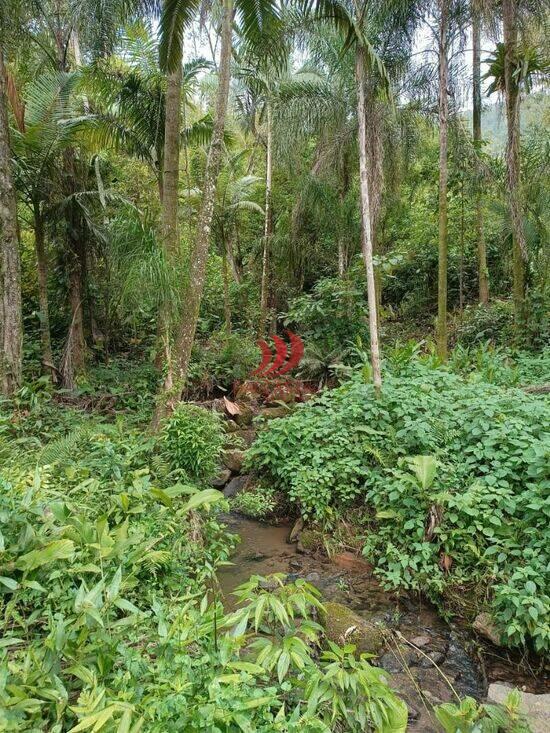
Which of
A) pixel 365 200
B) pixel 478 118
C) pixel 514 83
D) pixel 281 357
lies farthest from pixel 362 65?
pixel 478 118

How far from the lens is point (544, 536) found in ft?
11.1

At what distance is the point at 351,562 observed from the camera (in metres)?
4.36

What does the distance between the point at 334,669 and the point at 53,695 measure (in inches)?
44.4

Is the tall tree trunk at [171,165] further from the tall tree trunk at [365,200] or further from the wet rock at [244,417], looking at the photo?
the tall tree trunk at [365,200]

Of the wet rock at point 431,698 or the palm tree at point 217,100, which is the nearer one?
the wet rock at point 431,698

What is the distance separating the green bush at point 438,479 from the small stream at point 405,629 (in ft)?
0.73

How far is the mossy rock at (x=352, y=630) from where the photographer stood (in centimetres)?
327

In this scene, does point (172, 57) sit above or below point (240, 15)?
below

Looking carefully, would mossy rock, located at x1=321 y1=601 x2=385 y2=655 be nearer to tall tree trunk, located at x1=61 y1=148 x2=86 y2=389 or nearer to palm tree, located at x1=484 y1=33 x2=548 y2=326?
tall tree trunk, located at x1=61 y1=148 x2=86 y2=389

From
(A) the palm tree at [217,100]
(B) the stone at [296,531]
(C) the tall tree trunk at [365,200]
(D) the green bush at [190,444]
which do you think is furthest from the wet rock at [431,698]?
(A) the palm tree at [217,100]

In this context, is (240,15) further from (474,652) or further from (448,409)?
(474,652)

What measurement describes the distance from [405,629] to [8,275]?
5.83 meters

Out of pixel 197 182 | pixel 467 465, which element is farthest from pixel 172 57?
pixel 467 465

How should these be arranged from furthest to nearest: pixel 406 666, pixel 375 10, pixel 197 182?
pixel 197 182 < pixel 375 10 < pixel 406 666
